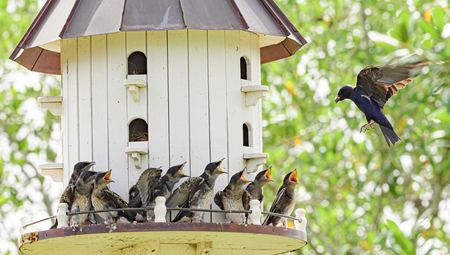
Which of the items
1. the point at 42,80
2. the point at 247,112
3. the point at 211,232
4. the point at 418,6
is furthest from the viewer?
the point at 42,80

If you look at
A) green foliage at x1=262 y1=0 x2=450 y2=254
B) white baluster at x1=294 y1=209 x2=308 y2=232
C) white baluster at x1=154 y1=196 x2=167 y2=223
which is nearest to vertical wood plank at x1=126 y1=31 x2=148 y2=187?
white baluster at x1=154 y1=196 x2=167 y2=223

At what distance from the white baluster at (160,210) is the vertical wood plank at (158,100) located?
75 cm

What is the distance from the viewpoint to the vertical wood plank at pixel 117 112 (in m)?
6.85

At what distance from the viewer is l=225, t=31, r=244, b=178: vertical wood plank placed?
7047mm

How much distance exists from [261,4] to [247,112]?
3.49 feet

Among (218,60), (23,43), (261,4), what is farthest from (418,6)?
(23,43)

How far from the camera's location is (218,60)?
712 cm

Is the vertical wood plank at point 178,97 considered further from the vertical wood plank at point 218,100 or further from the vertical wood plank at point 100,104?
the vertical wood plank at point 100,104

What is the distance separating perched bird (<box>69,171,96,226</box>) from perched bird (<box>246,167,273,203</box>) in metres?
1.32

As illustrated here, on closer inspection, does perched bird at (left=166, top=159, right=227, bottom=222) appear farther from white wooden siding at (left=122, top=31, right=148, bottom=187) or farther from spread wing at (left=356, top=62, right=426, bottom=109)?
spread wing at (left=356, top=62, right=426, bottom=109)

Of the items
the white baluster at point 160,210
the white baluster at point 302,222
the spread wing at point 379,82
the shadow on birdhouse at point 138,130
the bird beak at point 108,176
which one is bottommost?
the white baluster at point 302,222

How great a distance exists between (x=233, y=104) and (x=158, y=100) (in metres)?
0.66

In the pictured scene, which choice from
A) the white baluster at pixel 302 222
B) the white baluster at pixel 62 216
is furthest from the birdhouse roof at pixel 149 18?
the white baluster at pixel 302 222

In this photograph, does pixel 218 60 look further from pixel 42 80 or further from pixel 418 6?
pixel 42 80
